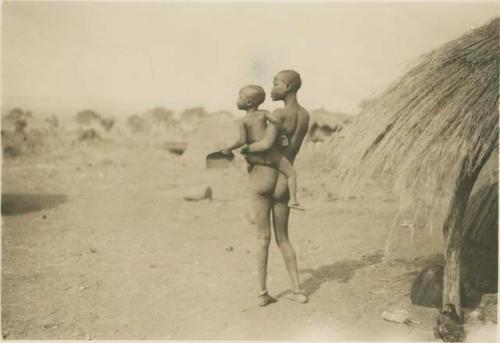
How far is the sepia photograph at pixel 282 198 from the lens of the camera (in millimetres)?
3551

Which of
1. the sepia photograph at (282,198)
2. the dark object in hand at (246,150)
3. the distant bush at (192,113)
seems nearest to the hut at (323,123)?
the sepia photograph at (282,198)

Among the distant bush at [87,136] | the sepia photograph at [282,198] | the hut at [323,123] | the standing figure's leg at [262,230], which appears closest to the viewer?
the sepia photograph at [282,198]

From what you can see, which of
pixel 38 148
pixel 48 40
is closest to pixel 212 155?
pixel 48 40

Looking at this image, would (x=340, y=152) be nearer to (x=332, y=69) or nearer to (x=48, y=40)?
(x=332, y=69)

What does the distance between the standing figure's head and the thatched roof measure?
1.64ft

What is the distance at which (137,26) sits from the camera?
502cm

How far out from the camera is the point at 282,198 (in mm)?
3912

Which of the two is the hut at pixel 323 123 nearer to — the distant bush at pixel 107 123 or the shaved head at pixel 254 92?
the shaved head at pixel 254 92

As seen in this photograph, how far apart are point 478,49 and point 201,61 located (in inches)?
126

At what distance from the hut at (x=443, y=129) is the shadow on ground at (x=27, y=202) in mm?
4856

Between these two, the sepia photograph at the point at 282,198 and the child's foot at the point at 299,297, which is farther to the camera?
the child's foot at the point at 299,297

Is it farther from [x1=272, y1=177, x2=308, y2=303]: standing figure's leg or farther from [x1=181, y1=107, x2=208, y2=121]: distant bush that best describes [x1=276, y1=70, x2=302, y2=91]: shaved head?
[x1=181, y1=107, x2=208, y2=121]: distant bush

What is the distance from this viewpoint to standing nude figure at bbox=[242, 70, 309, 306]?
3.78 m

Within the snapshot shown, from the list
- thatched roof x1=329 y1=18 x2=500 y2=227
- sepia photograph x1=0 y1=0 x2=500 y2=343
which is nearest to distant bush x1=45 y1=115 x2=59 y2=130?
sepia photograph x1=0 y1=0 x2=500 y2=343
